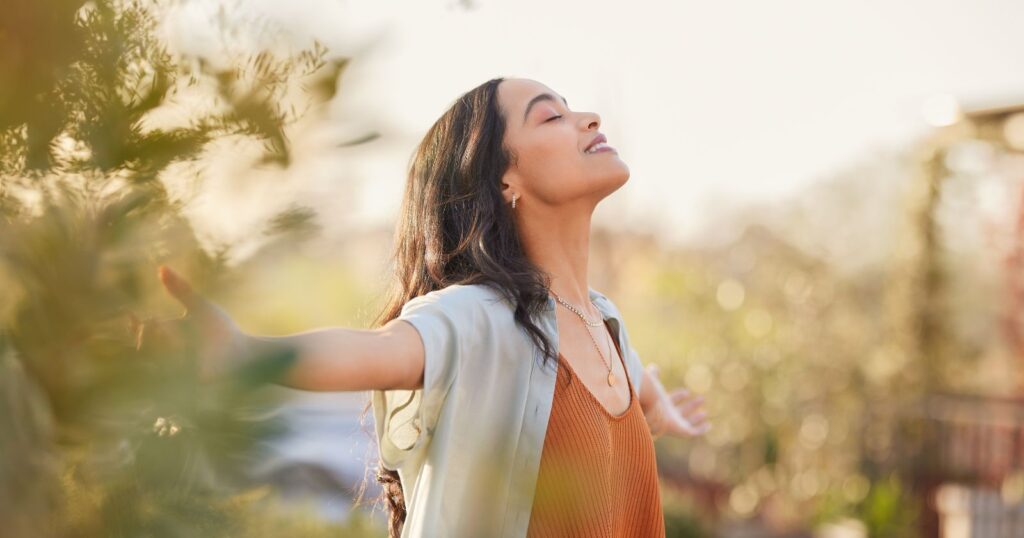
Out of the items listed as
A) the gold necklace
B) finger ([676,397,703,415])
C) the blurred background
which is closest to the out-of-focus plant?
the blurred background

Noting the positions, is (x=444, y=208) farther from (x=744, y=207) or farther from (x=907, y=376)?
(x=744, y=207)

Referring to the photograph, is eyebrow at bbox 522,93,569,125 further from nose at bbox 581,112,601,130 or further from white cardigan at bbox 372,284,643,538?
white cardigan at bbox 372,284,643,538

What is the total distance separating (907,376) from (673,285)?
2.68 m

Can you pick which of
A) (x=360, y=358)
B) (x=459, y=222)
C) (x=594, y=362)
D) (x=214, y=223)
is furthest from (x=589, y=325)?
(x=214, y=223)

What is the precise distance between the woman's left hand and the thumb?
1767mm

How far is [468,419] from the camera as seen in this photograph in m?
1.46

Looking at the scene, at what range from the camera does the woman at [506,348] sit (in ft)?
4.62

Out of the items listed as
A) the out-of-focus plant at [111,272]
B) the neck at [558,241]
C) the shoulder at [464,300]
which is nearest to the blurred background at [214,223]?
the out-of-focus plant at [111,272]

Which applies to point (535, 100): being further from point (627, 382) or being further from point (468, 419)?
point (468, 419)

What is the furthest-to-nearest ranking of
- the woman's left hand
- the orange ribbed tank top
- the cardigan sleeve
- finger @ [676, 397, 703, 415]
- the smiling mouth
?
finger @ [676, 397, 703, 415] < the woman's left hand < the smiling mouth < the orange ribbed tank top < the cardigan sleeve

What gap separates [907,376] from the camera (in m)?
7.72

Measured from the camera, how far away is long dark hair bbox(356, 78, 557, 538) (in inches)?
67.4

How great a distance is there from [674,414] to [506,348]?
2.90ft

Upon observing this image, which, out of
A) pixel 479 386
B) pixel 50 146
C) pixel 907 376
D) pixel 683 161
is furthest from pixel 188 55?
pixel 683 161
